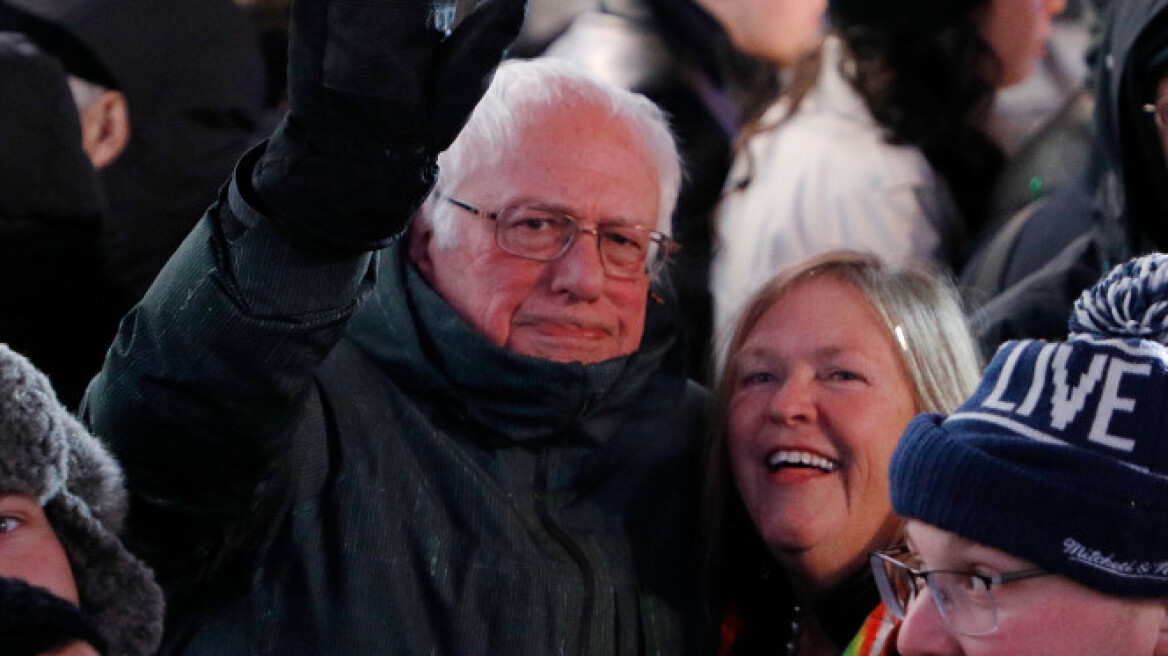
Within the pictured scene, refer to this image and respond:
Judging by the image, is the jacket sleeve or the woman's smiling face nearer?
the jacket sleeve

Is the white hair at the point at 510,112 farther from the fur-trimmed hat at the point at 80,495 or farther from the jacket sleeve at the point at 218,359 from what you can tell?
the fur-trimmed hat at the point at 80,495

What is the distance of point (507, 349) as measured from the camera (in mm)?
2230

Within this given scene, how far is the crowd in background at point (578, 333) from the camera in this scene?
5.21 feet

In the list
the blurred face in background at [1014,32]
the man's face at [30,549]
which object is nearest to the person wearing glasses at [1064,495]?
the man's face at [30,549]

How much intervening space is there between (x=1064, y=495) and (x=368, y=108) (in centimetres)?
89

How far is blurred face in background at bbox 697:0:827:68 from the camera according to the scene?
334 cm

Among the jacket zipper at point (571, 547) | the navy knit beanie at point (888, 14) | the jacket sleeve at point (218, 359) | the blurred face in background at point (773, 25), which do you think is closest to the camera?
the jacket sleeve at point (218, 359)

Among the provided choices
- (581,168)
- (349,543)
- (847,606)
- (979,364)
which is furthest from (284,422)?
(979,364)

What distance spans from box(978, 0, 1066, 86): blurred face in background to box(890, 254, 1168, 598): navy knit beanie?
2.14 meters

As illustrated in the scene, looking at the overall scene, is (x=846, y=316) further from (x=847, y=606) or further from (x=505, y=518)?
(x=505, y=518)

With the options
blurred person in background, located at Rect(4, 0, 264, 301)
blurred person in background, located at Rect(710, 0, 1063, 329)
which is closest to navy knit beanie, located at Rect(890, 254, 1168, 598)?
blurred person in background, located at Rect(710, 0, 1063, 329)

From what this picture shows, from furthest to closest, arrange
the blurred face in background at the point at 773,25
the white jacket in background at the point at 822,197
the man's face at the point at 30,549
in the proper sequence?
the blurred face in background at the point at 773,25
the white jacket in background at the point at 822,197
the man's face at the point at 30,549

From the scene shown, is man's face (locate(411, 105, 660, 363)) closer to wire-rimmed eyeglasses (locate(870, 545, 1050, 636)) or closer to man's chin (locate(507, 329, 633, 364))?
man's chin (locate(507, 329, 633, 364))

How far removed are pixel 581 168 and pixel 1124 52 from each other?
1099 mm
